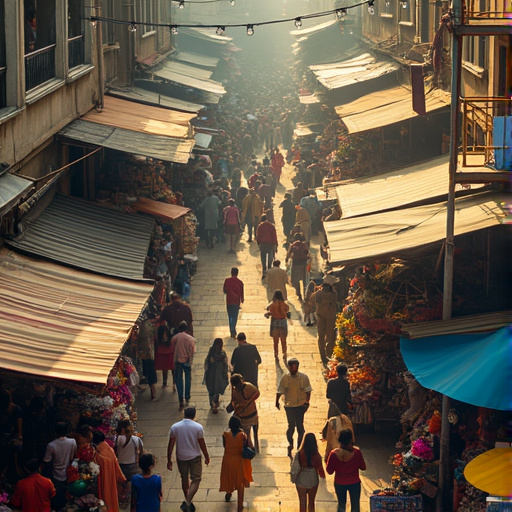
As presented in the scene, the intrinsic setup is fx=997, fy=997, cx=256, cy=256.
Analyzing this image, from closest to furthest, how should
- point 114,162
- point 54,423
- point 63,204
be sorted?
point 54,423 < point 63,204 < point 114,162

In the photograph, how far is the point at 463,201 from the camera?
1372 cm

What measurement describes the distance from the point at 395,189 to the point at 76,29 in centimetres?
734

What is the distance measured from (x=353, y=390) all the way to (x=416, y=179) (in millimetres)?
5201

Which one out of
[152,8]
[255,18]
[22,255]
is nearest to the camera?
[22,255]

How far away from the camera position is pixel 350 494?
1095 cm

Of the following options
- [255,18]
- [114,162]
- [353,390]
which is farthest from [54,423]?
[255,18]

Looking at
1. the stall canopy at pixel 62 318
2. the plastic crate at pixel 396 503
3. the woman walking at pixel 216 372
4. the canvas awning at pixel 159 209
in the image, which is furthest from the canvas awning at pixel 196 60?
the plastic crate at pixel 396 503

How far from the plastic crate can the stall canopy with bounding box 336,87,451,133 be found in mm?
10977

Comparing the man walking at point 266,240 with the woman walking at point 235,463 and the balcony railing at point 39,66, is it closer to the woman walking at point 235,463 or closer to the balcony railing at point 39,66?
the balcony railing at point 39,66

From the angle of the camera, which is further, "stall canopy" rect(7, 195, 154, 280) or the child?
"stall canopy" rect(7, 195, 154, 280)

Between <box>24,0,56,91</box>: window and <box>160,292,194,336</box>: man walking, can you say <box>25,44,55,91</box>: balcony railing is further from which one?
<box>160,292,194,336</box>: man walking

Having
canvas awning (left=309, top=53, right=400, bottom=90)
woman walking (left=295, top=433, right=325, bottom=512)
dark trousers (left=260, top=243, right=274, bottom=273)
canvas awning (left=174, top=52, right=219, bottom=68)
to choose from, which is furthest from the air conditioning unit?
canvas awning (left=174, top=52, right=219, bottom=68)

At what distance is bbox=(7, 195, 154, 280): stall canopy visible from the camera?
1373 cm

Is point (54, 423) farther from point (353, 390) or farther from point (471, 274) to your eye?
point (471, 274)
